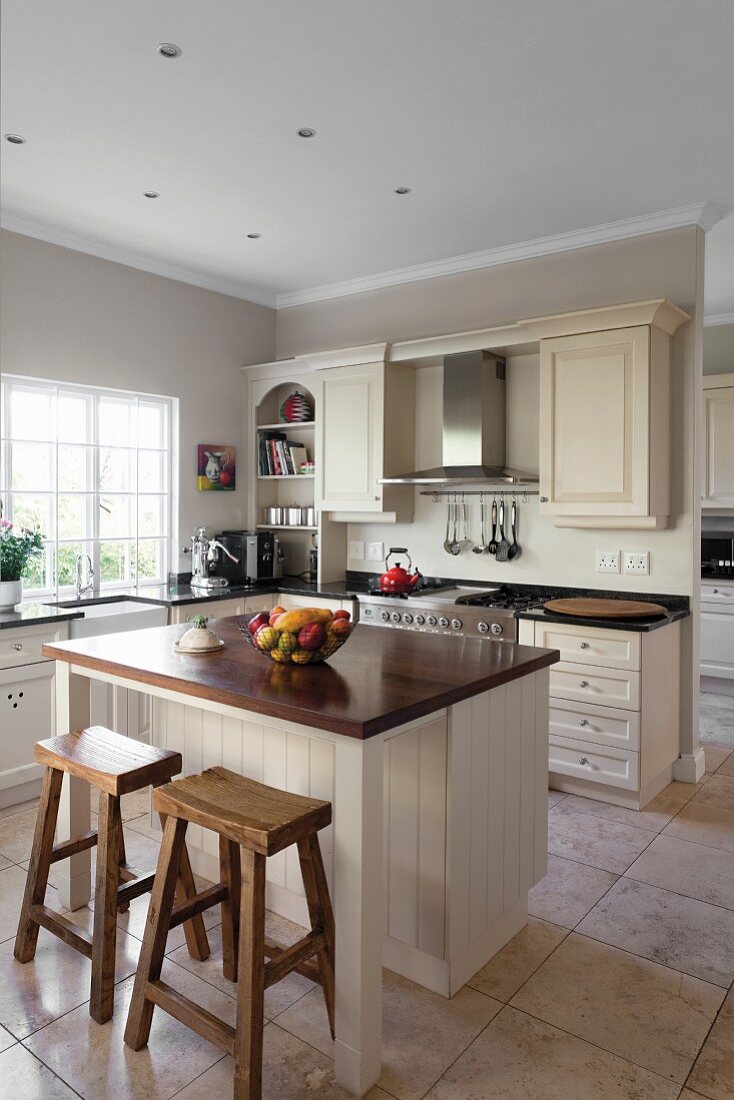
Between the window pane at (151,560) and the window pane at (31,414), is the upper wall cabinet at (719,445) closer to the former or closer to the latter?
the window pane at (151,560)

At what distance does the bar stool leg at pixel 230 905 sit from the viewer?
2.20 meters

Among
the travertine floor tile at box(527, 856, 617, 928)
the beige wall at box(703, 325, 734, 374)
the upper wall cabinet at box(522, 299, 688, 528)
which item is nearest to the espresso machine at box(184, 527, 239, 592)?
the upper wall cabinet at box(522, 299, 688, 528)

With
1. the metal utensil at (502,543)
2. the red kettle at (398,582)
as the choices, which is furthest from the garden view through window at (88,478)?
the metal utensil at (502,543)

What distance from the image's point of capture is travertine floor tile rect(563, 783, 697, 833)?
3432mm

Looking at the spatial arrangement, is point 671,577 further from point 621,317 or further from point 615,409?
point 621,317

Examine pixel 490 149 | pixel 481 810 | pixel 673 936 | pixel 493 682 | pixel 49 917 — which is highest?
pixel 490 149

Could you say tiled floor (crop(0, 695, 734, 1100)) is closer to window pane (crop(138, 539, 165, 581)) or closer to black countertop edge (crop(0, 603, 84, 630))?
black countertop edge (crop(0, 603, 84, 630))

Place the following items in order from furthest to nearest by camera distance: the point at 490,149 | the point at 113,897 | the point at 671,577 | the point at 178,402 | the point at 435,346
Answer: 1. the point at 178,402
2. the point at 435,346
3. the point at 671,577
4. the point at 490,149
5. the point at 113,897

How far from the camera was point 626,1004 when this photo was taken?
2162mm

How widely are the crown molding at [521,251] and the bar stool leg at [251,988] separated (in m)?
3.57

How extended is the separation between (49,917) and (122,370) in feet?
10.7

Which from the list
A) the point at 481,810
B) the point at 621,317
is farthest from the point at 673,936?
the point at 621,317

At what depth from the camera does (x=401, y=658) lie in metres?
2.37

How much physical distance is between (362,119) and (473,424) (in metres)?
1.77
